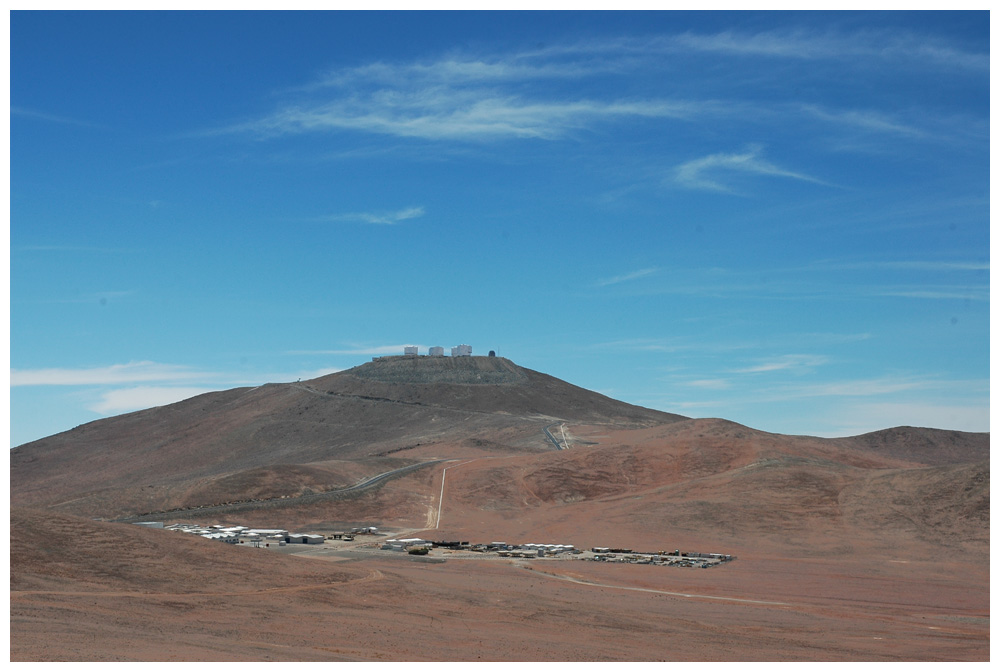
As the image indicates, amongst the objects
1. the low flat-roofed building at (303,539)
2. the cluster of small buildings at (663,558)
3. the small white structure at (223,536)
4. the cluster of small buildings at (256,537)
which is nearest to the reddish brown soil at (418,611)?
the cluster of small buildings at (663,558)

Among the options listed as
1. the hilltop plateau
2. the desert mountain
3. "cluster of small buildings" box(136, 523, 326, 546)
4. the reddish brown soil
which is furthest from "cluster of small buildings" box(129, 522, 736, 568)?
the desert mountain

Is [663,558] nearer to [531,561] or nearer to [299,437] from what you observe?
[531,561]

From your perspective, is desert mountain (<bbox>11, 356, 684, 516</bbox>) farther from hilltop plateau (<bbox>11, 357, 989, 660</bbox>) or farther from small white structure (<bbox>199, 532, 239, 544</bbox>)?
small white structure (<bbox>199, 532, 239, 544</bbox>)

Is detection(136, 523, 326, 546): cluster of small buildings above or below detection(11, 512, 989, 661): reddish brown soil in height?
above

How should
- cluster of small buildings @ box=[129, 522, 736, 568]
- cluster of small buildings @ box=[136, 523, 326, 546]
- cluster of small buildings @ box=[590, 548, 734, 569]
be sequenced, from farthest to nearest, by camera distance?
cluster of small buildings @ box=[136, 523, 326, 546] → cluster of small buildings @ box=[129, 522, 736, 568] → cluster of small buildings @ box=[590, 548, 734, 569]

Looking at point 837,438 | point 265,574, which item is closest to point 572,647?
point 265,574

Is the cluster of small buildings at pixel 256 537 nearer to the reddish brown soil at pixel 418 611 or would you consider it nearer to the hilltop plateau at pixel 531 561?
the hilltop plateau at pixel 531 561

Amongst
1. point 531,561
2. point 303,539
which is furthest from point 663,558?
point 303,539

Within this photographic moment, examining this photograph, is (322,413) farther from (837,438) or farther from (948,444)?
(948,444)
